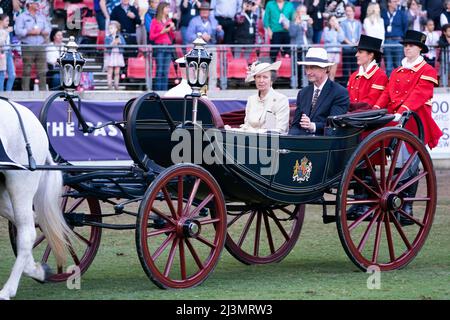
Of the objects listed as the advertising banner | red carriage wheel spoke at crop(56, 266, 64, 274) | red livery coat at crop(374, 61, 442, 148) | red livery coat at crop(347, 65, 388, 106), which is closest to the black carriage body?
red carriage wheel spoke at crop(56, 266, 64, 274)

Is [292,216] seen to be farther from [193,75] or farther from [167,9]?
[167,9]

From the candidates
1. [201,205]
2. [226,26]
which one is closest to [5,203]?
[201,205]

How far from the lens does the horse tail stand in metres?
7.12

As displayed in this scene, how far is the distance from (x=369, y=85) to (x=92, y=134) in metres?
6.85

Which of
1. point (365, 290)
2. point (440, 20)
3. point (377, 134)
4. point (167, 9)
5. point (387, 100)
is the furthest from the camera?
point (440, 20)

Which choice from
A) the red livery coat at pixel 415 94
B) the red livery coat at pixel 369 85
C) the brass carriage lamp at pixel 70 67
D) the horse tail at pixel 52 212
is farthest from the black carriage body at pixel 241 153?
the red livery coat at pixel 369 85

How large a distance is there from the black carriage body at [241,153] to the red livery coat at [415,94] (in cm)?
129

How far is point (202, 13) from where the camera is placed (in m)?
16.8

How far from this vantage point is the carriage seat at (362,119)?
8.19 meters

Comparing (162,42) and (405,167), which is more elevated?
(162,42)

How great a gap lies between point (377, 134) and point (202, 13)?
9052 mm

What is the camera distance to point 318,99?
8.59m

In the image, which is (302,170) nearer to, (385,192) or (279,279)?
(385,192)
